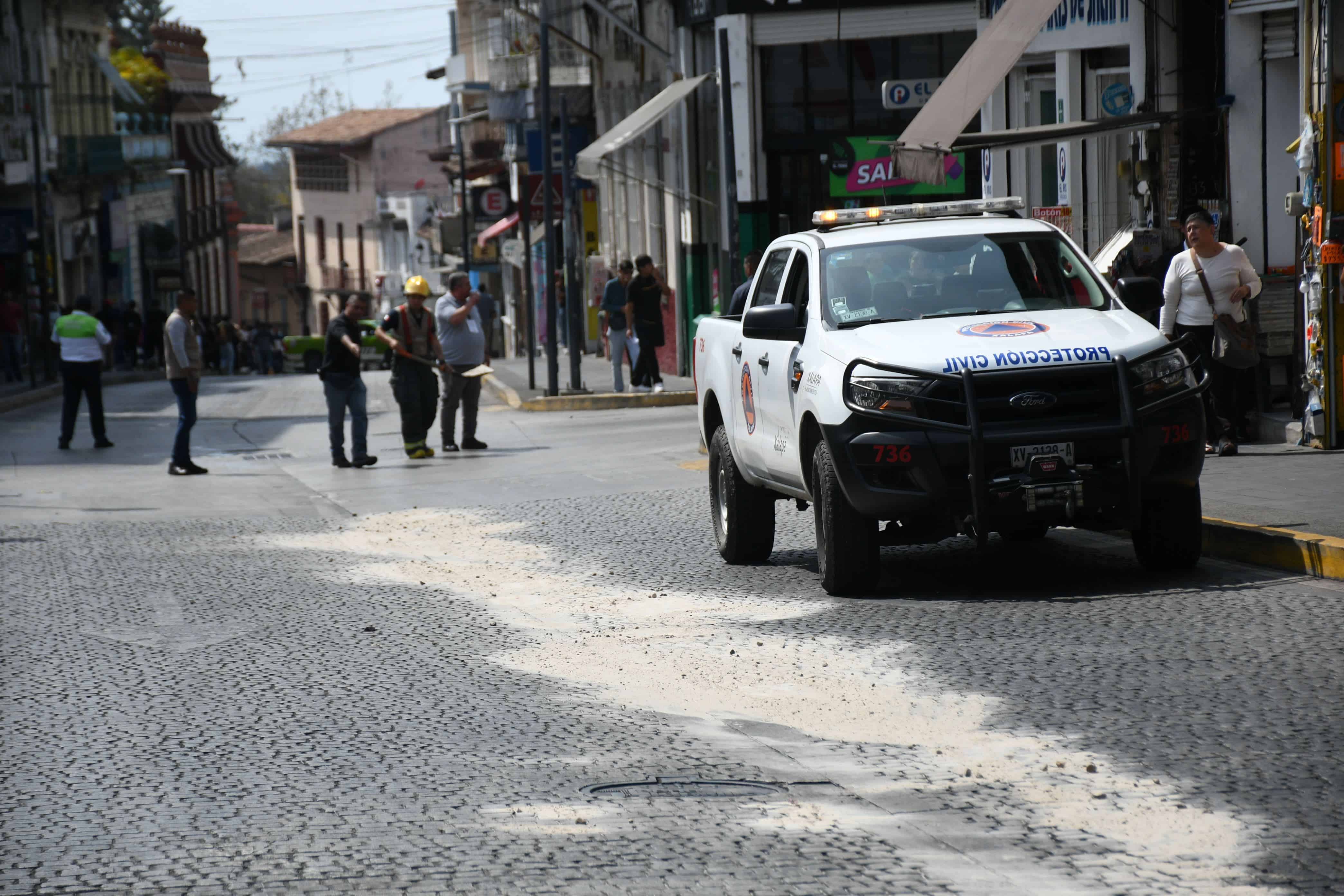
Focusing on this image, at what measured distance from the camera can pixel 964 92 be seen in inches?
641

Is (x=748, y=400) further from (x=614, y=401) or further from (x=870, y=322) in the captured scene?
(x=614, y=401)

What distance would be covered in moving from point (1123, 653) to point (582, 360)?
108 ft

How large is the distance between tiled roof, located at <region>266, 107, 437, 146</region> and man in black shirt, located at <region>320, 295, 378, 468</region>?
3297 inches

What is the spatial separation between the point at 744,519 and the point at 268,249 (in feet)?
345

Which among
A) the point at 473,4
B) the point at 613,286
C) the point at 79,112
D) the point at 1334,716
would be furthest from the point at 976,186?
the point at 473,4

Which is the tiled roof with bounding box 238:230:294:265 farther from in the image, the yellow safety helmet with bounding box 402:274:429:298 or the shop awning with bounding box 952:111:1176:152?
the shop awning with bounding box 952:111:1176:152

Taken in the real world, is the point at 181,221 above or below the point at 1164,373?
above

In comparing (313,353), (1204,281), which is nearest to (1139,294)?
(1204,281)

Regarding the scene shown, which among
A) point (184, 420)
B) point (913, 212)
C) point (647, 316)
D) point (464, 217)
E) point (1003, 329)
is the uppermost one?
point (464, 217)

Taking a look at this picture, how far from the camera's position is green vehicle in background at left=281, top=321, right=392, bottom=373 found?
60.0 m

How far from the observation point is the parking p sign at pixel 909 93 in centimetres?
2442

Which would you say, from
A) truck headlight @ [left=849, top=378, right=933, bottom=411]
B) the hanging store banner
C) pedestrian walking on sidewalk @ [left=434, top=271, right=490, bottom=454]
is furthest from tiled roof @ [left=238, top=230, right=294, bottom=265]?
truck headlight @ [left=849, top=378, right=933, bottom=411]

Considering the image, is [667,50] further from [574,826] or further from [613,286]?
[574,826]

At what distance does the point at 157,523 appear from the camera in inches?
569
